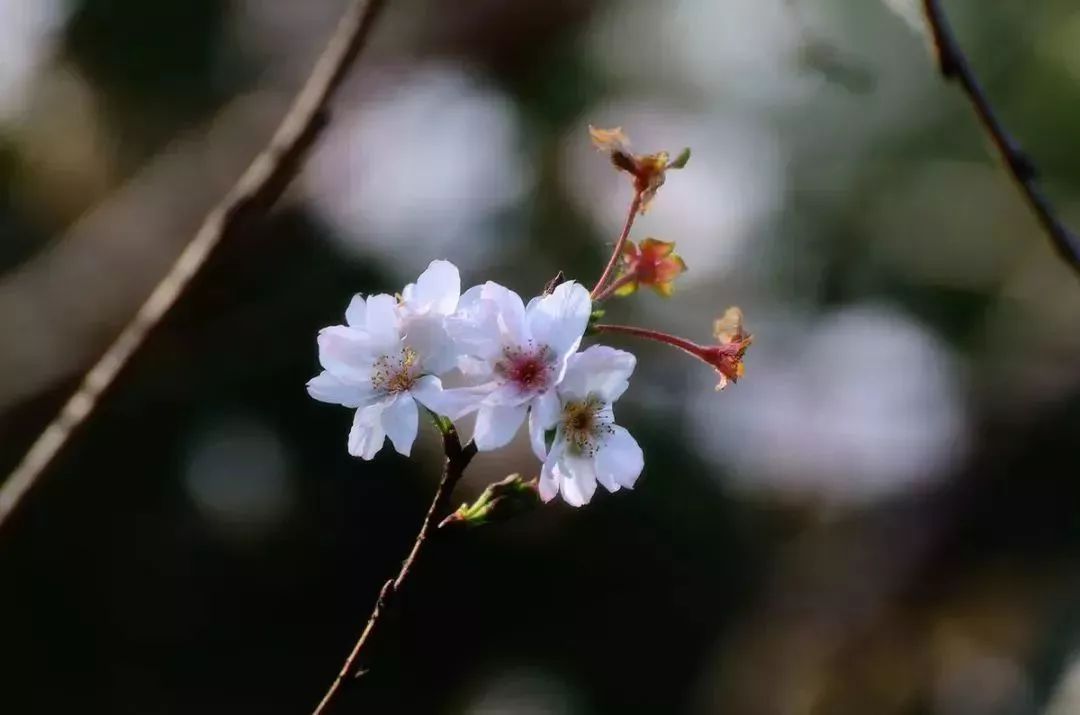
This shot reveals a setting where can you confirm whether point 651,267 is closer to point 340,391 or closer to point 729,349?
point 729,349

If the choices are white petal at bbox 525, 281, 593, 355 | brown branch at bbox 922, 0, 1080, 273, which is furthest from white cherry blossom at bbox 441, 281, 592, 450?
brown branch at bbox 922, 0, 1080, 273

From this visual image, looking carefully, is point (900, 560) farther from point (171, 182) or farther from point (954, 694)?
point (171, 182)

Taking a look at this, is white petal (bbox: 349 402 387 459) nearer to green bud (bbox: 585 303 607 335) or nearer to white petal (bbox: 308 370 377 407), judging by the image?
white petal (bbox: 308 370 377 407)

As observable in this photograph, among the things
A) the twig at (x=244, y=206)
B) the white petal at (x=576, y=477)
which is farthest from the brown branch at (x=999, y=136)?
the twig at (x=244, y=206)

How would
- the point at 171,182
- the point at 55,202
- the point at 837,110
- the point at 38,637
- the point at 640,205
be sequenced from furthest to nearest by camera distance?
the point at 837,110 → the point at 38,637 → the point at 55,202 → the point at 171,182 → the point at 640,205

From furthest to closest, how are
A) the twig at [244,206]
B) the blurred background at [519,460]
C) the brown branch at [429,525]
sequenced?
1. the blurred background at [519,460]
2. the twig at [244,206]
3. the brown branch at [429,525]

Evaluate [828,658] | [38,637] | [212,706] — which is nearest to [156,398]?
[38,637]

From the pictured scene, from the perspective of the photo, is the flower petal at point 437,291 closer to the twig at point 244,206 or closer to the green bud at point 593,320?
the green bud at point 593,320
